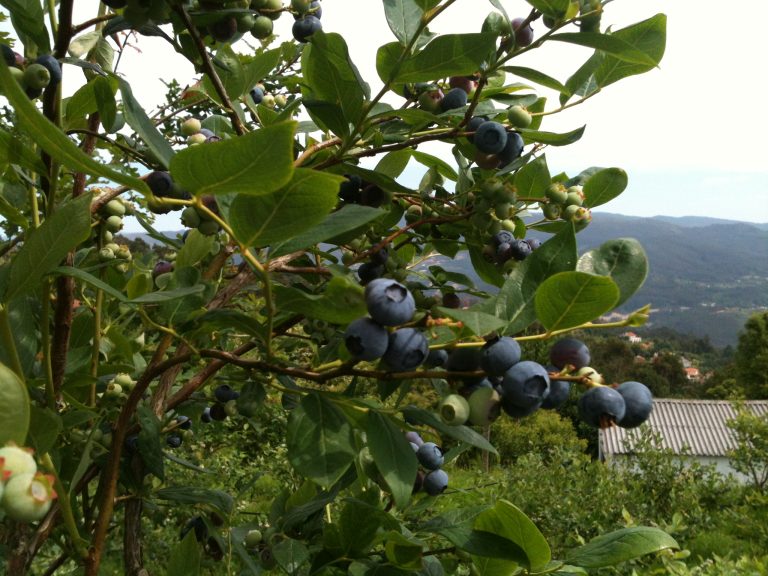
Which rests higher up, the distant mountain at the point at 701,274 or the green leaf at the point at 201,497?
the green leaf at the point at 201,497

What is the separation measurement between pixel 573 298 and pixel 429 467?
708mm

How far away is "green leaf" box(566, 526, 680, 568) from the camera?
97cm

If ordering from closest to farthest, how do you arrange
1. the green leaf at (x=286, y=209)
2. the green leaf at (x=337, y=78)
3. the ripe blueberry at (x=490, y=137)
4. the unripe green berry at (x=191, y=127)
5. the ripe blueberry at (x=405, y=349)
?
the green leaf at (x=286, y=209), the ripe blueberry at (x=405, y=349), the green leaf at (x=337, y=78), the ripe blueberry at (x=490, y=137), the unripe green berry at (x=191, y=127)

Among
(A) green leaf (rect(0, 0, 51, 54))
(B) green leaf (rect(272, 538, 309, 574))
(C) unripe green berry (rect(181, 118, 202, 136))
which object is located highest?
(A) green leaf (rect(0, 0, 51, 54))

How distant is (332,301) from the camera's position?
710 mm

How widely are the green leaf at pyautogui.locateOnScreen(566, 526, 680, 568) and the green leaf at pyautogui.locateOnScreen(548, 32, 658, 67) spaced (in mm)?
695

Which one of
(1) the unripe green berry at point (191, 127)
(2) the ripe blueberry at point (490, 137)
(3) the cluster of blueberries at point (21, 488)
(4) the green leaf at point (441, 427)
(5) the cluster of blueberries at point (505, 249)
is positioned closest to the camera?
(3) the cluster of blueberries at point (21, 488)

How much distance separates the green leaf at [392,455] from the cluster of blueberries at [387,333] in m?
0.11

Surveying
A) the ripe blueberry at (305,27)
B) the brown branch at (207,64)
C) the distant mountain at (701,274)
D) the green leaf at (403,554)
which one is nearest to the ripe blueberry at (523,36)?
the ripe blueberry at (305,27)

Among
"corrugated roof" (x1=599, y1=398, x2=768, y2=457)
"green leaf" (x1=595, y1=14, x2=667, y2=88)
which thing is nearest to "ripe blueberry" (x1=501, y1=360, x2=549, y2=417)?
"green leaf" (x1=595, y1=14, x2=667, y2=88)

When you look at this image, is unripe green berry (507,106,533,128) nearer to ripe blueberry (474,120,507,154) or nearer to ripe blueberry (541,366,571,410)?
ripe blueberry (474,120,507,154)

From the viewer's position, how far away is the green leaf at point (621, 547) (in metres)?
0.97

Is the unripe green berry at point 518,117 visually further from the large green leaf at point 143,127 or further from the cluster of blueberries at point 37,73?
the cluster of blueberries at point 37,73

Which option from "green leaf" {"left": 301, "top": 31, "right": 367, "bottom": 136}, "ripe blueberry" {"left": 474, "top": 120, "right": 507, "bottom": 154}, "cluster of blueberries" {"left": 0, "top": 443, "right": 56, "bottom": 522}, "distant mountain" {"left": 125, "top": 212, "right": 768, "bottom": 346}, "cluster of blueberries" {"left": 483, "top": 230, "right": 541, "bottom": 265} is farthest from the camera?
"distant mountain" {"left": 125, "top": 212, "right": 768, "bottom": 346}
